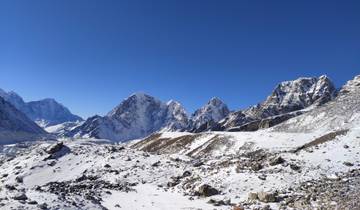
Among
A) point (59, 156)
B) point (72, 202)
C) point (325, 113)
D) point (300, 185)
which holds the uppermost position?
point (325, 113)

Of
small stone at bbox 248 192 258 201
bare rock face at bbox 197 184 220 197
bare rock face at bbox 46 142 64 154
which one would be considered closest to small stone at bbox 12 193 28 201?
small stone at bbox 248 192 258 201

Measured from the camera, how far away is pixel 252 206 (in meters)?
32.1

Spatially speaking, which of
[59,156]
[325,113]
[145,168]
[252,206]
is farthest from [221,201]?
[325,113]

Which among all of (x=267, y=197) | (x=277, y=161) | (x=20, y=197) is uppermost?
(x=277, y=161)

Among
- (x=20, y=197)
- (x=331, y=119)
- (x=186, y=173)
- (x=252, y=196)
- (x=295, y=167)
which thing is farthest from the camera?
(x=331, y=119)

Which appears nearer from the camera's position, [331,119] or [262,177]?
[262,177]

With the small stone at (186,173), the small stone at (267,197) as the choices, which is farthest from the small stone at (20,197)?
the small stone at (186,173)

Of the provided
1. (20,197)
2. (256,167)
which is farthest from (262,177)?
(20,197)

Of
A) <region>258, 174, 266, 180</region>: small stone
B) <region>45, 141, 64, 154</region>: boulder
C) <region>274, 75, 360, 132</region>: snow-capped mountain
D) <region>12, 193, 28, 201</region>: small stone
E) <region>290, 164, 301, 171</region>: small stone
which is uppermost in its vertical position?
<region>274, 75, 360, 132</region>: snow-capped mountain

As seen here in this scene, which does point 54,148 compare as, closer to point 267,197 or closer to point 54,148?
point 54,148

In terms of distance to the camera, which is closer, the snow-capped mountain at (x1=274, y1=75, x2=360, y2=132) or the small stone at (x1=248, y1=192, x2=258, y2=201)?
the small stone at (x1=248, y1=192, x2=258, y2=201)

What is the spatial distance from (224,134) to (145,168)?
46.2 metres

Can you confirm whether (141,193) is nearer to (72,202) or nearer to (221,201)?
(221,201)

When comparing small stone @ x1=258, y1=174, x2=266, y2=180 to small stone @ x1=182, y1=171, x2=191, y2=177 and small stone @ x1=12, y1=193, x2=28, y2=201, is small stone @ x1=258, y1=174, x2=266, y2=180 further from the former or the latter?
small stone @ x1=12, y1=193, x2=28, y2=201
